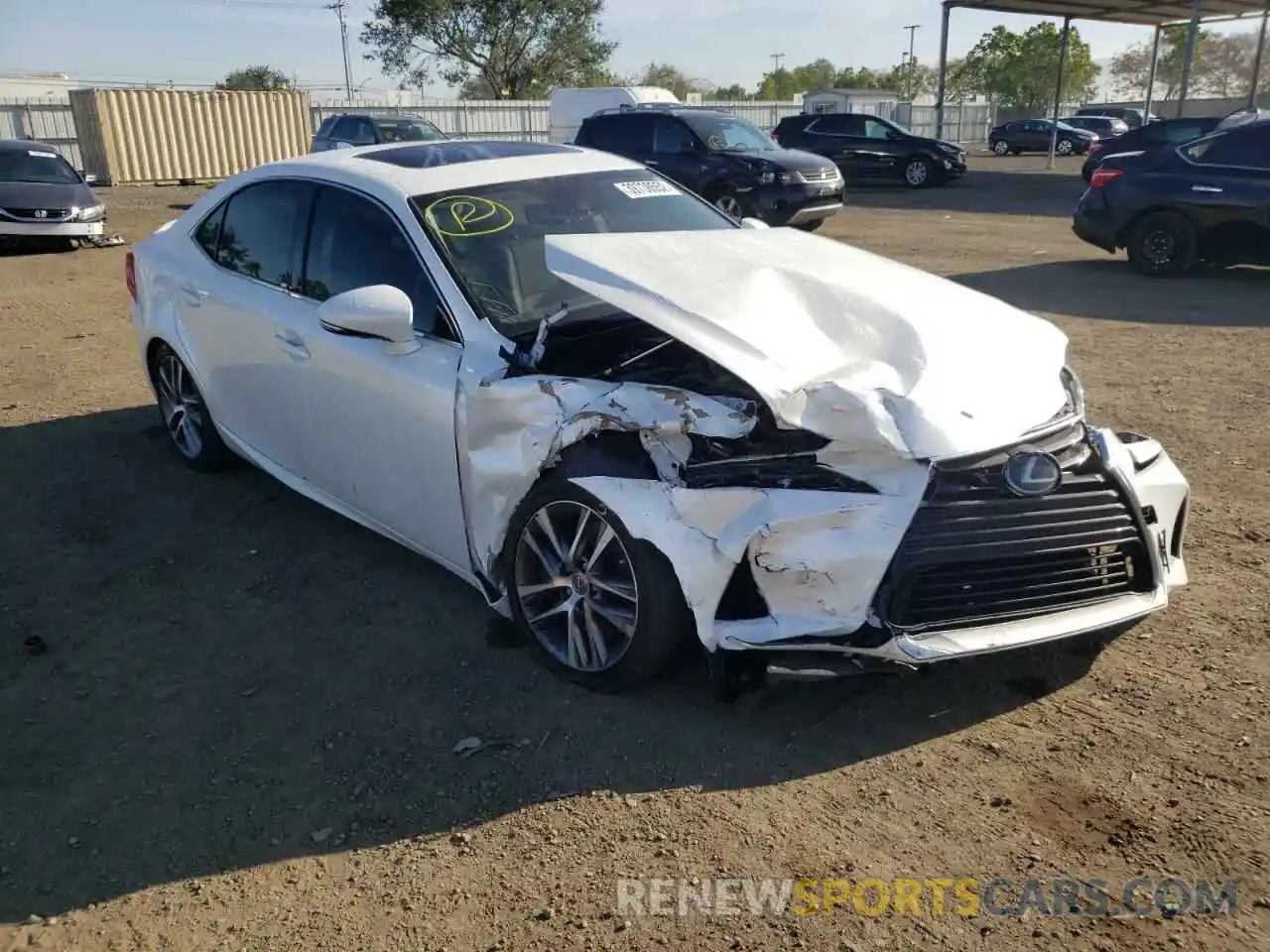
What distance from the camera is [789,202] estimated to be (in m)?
15.3

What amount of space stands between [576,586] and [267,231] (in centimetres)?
250

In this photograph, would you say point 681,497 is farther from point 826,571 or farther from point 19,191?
point 19,191

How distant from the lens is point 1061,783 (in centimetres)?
303

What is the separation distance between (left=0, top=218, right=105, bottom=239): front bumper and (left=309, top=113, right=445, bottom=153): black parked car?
276 inches

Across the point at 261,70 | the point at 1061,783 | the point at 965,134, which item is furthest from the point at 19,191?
the point at 261,70

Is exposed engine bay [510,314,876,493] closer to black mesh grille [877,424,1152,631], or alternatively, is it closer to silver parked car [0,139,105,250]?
black mesh grille [877,424,1152,631]

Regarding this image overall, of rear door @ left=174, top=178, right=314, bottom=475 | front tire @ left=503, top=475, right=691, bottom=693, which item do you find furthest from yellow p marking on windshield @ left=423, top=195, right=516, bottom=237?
front tire @ left=503, top=475, right=691, bottom=693

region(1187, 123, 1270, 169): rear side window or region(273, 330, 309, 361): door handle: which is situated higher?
region(1187, 123, 1270, 169): rear side window

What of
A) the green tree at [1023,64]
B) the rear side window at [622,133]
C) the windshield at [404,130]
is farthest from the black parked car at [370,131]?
the green tree at [1023,64]

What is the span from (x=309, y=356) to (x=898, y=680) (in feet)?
8.60

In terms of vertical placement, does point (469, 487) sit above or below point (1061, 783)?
above

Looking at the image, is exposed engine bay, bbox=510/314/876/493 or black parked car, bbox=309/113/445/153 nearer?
exposed engine bay, bbox=510/314/876/493

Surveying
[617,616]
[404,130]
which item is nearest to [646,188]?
[617,616]

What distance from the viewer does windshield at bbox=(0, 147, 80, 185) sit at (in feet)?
50.0
